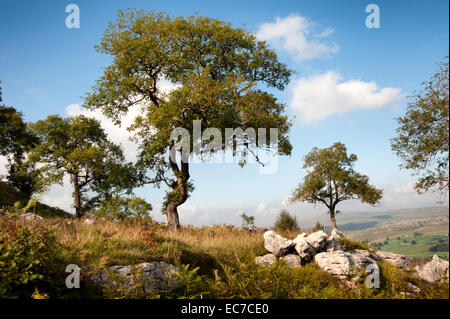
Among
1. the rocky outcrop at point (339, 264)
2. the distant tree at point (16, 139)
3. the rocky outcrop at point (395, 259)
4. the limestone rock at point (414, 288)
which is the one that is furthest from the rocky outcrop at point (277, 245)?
the distant tree at point (16, 139)

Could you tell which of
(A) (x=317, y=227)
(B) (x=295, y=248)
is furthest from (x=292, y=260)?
(A) (x=317, y=227)

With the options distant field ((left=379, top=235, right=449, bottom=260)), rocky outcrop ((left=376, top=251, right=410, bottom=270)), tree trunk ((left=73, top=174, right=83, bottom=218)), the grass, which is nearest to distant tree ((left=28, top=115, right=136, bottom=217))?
tree trunk ((left=73, top=174, right=83, bottom=218))

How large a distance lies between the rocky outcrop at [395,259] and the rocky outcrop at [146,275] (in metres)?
12.0

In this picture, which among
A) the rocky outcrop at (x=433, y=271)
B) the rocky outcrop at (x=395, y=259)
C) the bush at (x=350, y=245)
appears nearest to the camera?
the rocky outcrop at (x=433, y=271)

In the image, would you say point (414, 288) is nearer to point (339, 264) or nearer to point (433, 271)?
point (433, 271)

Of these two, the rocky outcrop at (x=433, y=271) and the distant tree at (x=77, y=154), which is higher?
the distant tree at (x=77, y=154)

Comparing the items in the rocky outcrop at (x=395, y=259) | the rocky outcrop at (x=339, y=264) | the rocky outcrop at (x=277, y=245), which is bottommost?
the rocky outcrop at (x=395, y=259)

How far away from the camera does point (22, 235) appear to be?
252 inches

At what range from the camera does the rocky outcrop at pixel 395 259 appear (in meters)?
13.7

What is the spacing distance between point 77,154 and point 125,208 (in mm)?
10952

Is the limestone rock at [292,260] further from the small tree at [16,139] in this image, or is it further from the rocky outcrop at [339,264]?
the small tree at [16,139]
